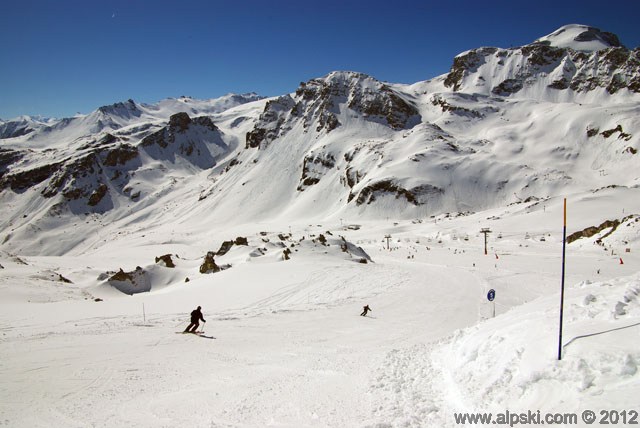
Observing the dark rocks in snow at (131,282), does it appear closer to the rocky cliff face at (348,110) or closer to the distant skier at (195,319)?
the distant skier at (195,319)

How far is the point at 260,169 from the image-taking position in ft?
570

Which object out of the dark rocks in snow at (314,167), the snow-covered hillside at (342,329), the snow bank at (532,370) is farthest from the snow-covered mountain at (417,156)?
the snow bank at (532,370)

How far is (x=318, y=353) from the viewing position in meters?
15.4

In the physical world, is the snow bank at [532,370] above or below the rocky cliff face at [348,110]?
below

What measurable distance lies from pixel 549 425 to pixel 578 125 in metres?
162

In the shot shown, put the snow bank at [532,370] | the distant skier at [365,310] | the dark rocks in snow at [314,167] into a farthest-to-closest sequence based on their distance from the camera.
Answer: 1. the dark rocks in snow at [314,167]
2. the distant skier at [365,310]
3. the snow bank at [532,370]

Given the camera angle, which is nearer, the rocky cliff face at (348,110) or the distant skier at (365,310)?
the distant skier at (365,310)

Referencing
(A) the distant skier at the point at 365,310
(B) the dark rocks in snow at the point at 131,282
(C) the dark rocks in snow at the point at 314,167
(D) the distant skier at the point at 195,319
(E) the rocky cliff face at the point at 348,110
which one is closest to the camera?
(D) the distant skier at the point at 195,319

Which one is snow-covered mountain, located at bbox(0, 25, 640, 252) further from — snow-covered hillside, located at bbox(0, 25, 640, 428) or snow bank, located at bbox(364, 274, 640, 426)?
snow bank, located at bbox(364, 274, 640, 426)

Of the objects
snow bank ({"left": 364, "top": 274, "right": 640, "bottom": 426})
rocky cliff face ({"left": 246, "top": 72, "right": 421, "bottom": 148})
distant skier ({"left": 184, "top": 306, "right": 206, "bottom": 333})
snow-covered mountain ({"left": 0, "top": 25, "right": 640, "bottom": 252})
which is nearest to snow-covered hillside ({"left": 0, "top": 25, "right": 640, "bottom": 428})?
snow bank ({"left": 364, "top": 274, "right": 640, "bottom": 426})

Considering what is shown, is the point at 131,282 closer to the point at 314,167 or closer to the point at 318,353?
the point at 318,353

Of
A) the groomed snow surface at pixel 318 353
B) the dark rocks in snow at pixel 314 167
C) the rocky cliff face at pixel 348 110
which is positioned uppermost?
the rocky cliff face at pixel 348 110

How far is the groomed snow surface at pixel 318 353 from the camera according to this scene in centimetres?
848

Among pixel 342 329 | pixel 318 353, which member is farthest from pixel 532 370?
pixel 342 329
